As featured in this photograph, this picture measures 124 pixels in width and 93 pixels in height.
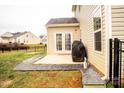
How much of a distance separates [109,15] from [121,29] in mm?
359

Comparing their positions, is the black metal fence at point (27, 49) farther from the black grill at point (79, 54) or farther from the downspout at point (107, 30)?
the downspout at point (107, 30)

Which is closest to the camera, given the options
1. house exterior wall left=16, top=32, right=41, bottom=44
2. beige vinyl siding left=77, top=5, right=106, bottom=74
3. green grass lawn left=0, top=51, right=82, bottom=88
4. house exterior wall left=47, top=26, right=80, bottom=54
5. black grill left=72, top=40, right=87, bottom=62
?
beige vinyl siding left=77, top=5, right=106, bottom=74

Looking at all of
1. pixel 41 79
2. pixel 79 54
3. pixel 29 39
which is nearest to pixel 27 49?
pixel 29 39

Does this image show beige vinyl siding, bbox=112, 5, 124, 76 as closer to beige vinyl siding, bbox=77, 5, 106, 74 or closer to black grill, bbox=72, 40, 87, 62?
beige vinyl siding, bbox=77, 5, 106, 74

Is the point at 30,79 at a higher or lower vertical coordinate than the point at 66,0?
lower

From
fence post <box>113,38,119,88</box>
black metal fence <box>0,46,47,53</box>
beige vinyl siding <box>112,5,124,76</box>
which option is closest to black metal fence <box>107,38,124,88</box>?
fence post <box>113,38,119,88</box>

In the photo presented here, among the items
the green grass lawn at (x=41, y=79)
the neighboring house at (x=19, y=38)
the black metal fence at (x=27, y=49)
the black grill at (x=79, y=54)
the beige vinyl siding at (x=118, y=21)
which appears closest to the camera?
the beige vinyl siding at (x=118, y=21)

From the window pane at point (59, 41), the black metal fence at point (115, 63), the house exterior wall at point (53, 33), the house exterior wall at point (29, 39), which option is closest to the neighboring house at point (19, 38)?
the house exterior wall at point (29, 39)

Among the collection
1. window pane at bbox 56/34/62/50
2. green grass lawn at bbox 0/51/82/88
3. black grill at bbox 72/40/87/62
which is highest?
window pane at bbox 56/34/62/50

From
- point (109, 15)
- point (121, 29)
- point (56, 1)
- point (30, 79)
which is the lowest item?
point (30, 79)

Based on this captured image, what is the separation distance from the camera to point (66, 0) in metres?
4.57
